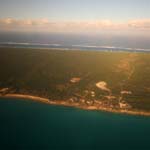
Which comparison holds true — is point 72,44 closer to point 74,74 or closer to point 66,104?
point 74,74

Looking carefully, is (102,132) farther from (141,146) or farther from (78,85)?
(78,85)

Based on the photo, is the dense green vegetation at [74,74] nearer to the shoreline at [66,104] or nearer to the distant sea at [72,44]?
the shoreline at [66,104]

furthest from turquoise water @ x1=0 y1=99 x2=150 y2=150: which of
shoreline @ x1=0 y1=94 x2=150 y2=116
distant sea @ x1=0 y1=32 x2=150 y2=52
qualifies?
distant sea @ x1=0 y1=32 x2=150 y2=52

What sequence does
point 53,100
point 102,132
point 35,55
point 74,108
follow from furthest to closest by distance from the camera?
1. point 35,55
2. point 53,100
3. point 74,108
4. point 102,132

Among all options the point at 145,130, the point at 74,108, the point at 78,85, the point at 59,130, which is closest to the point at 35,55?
the point at 78,85

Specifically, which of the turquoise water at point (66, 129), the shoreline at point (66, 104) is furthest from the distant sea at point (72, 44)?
the turquoise water at point (66, 129)

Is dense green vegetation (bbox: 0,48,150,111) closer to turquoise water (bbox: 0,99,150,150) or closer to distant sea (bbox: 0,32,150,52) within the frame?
turquoise water (bbox: 0,99,150,150)
